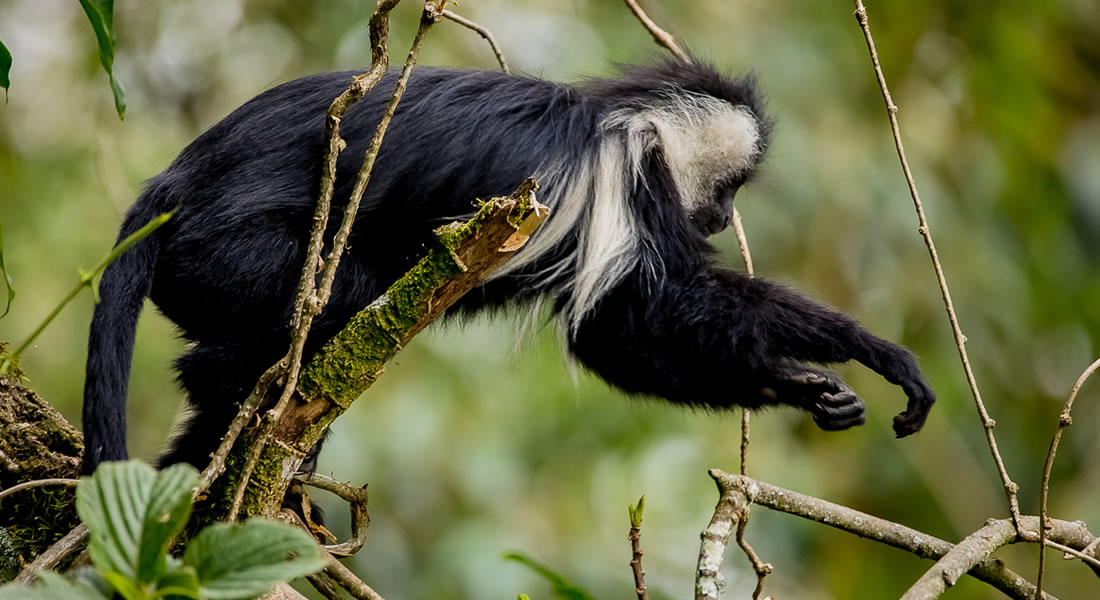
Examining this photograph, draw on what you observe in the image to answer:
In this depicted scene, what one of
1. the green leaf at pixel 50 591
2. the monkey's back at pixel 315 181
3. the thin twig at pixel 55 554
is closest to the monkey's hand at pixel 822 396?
the monkey's back at pixel 315 181

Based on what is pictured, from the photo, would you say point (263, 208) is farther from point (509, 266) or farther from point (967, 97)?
point (967, 97)

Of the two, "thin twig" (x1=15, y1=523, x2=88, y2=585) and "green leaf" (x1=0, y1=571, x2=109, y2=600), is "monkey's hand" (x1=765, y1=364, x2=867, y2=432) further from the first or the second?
"green leaf" (x1=0, y1=571, x2=109, y2=600)

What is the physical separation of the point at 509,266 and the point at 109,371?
0.83m

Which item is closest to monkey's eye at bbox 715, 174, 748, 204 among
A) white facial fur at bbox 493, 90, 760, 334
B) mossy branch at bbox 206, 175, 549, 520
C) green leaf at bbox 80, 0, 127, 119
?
white facial fur at bbox 493, 90, 760, 334

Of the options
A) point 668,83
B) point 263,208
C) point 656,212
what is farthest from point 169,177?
point 668,83

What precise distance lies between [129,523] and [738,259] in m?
3.19

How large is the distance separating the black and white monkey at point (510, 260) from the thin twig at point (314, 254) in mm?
402

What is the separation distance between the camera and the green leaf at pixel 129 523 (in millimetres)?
959

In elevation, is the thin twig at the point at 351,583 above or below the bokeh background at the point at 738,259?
below

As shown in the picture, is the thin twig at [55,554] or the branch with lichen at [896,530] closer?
the thin twig at [55,554]

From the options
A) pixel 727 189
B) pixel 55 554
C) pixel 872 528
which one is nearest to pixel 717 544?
pixel 872 528

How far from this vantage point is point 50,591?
0.93 m

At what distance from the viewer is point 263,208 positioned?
2092 mm

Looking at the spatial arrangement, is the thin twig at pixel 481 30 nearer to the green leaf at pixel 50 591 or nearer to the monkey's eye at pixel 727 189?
the monkey's eye at pixel 727 189
